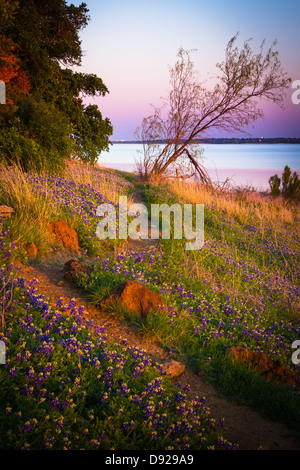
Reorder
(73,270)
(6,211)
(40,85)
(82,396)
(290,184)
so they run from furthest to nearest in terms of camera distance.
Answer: (290,184), (40,85), (6,211), (73,270), (82,396)

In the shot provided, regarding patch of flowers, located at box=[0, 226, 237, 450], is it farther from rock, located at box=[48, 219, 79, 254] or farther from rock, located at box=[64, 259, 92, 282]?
rock, located at box=[48, 219, 79, 254]

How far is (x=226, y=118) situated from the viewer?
1636cm

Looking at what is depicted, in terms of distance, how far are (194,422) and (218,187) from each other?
53.0 ft

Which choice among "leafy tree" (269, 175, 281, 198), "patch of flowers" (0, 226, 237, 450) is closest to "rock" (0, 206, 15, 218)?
"patch of flowers" (0, 226, 237, 450)

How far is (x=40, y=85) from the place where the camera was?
1143 centimetres

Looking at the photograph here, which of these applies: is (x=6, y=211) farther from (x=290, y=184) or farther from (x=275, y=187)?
(x=290, y=184)

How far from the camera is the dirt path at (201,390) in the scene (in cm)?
289

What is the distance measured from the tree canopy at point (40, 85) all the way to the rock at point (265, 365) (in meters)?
7.45

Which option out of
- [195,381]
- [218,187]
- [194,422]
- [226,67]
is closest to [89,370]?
[194,422]

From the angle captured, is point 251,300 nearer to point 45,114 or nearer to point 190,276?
point 190,276

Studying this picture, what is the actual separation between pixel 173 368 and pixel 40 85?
38.7 feet

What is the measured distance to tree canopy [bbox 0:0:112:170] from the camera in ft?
30.0

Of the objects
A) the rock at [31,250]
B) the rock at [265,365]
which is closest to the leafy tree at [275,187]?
the rock at [265,365]

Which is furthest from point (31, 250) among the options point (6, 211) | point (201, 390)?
point (201, 390)
